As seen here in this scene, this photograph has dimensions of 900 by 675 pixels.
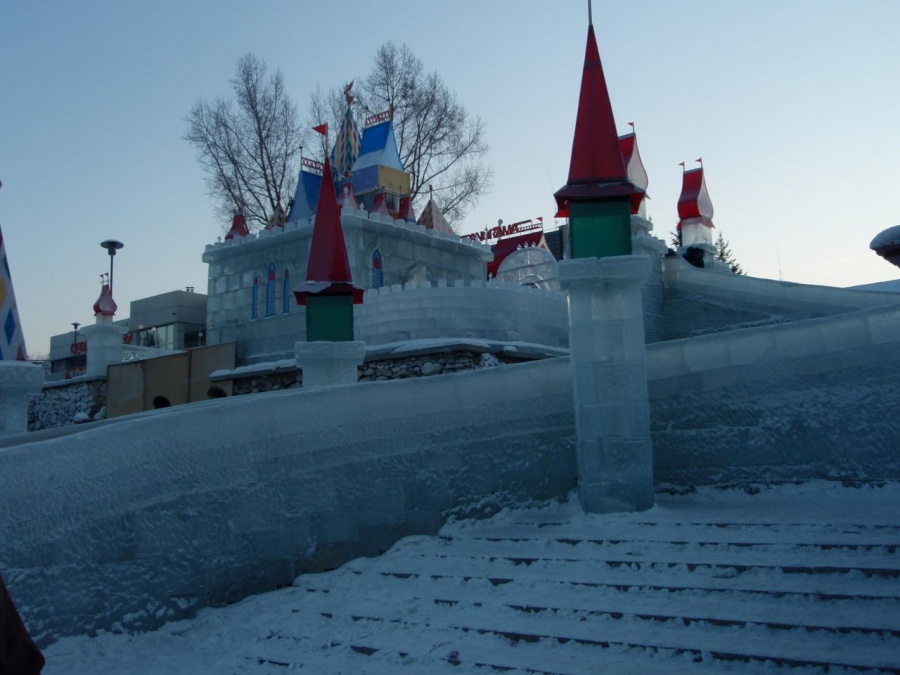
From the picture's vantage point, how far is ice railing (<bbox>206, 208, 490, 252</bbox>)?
53.0 ft

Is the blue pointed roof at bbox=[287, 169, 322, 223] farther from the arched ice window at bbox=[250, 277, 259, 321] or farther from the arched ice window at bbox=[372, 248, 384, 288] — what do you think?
the arched ice window at bbox=[372, 248, 384, 288]

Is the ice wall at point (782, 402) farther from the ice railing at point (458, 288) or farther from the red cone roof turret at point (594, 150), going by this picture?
the ice railing at point (458, 288)

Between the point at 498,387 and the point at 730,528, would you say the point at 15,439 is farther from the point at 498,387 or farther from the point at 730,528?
the point at 730,528

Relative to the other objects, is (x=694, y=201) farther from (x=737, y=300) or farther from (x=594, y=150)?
(x=594, y=150)

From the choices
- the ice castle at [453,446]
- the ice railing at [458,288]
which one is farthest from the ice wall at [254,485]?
the ice railing at [458,288]

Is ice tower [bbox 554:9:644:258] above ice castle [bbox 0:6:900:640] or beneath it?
above

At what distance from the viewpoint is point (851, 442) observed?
6.35 meters

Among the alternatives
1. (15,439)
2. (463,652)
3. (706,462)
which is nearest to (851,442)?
(706,462)

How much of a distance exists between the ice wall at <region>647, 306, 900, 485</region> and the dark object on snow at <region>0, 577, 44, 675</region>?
518 cm

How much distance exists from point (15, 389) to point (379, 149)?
13.1m

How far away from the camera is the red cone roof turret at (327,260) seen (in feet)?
30.7

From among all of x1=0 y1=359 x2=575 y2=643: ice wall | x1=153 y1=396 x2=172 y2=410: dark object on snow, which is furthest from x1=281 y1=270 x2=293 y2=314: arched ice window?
x1=0 y1=359 x2=575 y2=643: ice wall

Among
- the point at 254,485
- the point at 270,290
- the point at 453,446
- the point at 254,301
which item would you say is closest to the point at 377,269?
the point at 270,290

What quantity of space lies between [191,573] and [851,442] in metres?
4.80
